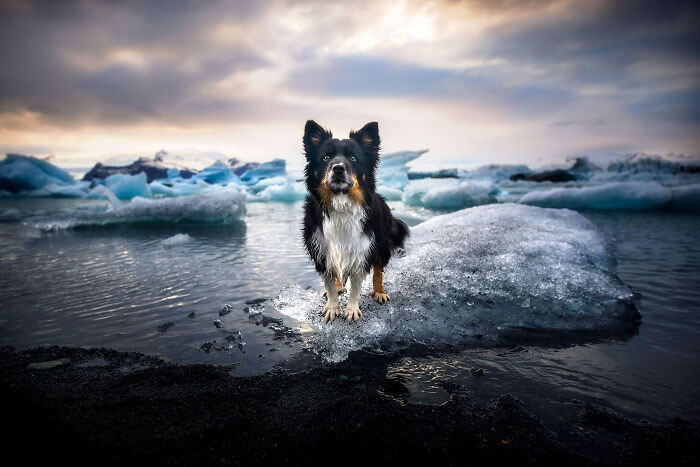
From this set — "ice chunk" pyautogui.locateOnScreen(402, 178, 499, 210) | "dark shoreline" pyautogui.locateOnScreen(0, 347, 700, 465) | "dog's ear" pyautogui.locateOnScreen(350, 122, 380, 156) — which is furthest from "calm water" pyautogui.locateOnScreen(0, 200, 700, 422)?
"ice chunk" pyautogui.locateOnScreen(402, 178, 499, 210)

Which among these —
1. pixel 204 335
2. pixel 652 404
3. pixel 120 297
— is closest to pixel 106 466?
pixel 204 335

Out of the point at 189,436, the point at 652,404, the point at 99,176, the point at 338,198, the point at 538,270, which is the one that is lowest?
the point at 652,404

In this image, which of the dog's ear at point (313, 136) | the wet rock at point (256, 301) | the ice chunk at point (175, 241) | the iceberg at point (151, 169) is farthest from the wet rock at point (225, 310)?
the iceberg at point (151, 169)

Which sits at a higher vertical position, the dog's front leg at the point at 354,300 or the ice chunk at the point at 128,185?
the ice chunk at the point at 128,185

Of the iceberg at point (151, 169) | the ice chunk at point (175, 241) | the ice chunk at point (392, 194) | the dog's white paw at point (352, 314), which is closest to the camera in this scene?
the dog's white paw at point (352, 314)

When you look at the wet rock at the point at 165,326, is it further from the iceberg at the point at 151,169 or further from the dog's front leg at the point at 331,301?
the iceberg at the point at 151,169

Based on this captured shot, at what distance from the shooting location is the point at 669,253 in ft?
21.1

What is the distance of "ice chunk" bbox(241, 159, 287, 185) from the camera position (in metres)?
36.7

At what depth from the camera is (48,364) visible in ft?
9.20

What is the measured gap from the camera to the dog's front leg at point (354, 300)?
136 inches

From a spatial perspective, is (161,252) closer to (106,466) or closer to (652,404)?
(106,466)

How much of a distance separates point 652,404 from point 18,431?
153 inches

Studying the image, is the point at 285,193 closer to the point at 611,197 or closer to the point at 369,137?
the point at 611,197

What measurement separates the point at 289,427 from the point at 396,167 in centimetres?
3061
